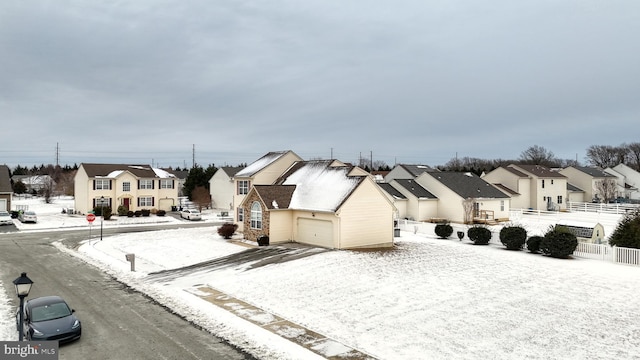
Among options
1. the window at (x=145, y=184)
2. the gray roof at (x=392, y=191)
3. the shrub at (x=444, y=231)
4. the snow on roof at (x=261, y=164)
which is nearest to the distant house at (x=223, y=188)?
the window at (x=145, y=184)

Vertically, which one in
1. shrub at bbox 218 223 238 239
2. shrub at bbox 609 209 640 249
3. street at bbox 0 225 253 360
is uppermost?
shrub at bbox 609 209 640 249

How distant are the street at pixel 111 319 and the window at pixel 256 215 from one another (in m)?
11.9

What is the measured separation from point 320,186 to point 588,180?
59.1m

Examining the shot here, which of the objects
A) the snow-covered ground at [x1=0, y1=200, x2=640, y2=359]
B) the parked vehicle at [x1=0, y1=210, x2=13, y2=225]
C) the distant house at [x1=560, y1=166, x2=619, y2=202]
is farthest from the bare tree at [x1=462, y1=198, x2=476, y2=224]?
the parked vehicle at [x1=0, y1=210, x2=13, y2=225]

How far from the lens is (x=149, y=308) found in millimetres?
16969

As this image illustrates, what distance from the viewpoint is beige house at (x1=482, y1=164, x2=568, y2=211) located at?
6059 centimetres

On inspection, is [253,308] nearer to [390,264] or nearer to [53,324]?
[53,324]

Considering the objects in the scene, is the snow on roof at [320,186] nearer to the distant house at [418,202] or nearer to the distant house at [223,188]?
the distant house at [418,202]

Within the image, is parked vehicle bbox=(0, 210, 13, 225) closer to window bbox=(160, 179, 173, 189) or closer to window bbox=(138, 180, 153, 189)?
window bbox=(138, 180, 153, 189)

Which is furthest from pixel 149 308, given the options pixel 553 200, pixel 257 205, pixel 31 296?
pixel 553 200

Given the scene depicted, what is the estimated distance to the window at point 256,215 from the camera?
32.6 metres

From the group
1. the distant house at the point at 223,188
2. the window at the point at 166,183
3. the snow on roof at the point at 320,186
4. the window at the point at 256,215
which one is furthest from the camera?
the distant house at the point at 223,188

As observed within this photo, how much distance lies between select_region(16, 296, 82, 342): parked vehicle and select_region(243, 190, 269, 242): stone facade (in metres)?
18.1

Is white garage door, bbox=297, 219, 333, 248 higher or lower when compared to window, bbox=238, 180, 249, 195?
lower
